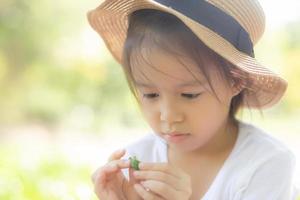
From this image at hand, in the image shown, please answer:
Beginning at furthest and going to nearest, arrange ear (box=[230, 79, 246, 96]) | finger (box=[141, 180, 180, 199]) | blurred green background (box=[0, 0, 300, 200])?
blurred green background (box=[0, 0, 300, 200]), ear (box=[230, 79, 246, 96]), finger (box=[141, 180, 180, 199])

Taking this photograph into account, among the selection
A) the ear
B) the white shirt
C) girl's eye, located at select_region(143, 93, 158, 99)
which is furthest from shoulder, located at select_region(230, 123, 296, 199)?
girl's eye, located at select_region(143, 93, 158, 99)

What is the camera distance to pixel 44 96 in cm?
375

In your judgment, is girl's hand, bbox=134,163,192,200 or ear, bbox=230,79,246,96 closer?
girl's hand, bbox=134,163,192,200

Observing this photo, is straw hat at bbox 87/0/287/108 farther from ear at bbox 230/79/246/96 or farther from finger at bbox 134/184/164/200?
finger at bbox 134/184/164/200

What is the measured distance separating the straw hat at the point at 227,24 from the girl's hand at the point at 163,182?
0.71ft

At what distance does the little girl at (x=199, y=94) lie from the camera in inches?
41.2

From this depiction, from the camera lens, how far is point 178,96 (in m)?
1.07

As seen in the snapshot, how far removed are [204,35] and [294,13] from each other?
2411 mm

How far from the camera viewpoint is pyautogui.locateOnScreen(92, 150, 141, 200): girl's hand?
3.60 feet

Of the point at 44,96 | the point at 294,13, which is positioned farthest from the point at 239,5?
the point at 44,96

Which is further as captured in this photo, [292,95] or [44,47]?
[44,47]

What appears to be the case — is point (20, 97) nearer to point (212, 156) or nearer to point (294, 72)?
point (294, 72)

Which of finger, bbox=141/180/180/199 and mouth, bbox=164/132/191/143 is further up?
mouth, bbox=164/132/191/143

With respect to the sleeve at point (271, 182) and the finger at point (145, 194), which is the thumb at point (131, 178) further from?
the sleeve at point (271, 182)
